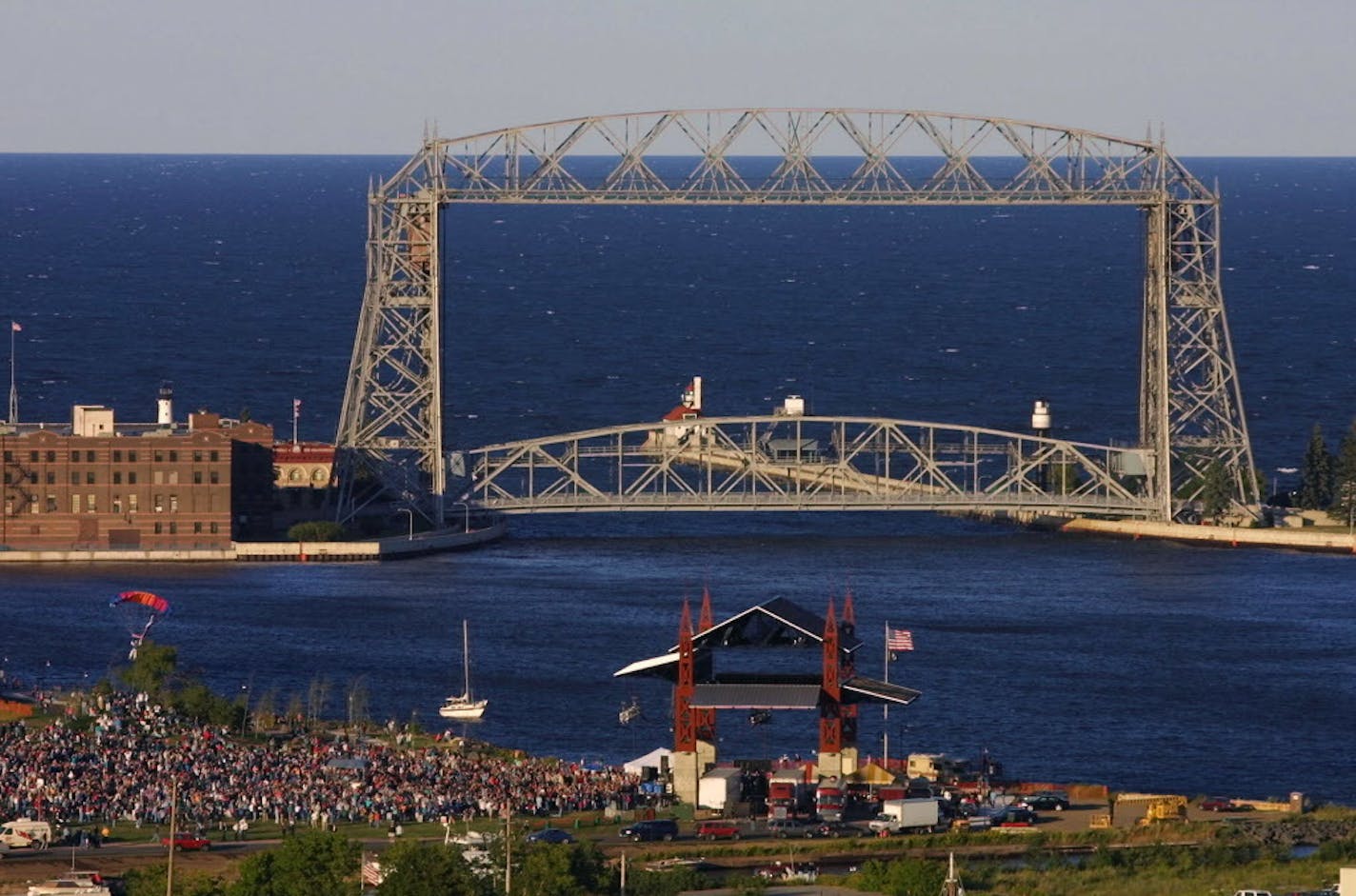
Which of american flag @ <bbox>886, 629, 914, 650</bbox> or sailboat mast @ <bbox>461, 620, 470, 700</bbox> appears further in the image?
sailboat mast @ <bbox>461, 620, 470, 700</bbox>

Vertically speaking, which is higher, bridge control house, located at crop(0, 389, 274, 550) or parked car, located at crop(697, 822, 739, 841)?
bridge control house, located at crop(0, 389, 274, 550)

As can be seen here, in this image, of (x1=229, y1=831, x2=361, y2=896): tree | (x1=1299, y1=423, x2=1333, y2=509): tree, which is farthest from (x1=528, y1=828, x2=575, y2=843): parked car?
(x1=1299, y1=423, x2=1333, y2=509): tree

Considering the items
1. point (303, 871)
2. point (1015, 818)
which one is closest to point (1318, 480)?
point (1015, 818)

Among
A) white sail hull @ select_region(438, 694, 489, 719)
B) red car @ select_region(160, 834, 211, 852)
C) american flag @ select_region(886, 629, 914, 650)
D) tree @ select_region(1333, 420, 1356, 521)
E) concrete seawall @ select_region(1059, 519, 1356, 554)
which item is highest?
tree @ select_region(1333, 420, 1356, 521)

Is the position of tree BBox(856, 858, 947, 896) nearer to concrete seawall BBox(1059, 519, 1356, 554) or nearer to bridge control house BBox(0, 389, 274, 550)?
bridge control house BBox(0, 389, 274, 550)

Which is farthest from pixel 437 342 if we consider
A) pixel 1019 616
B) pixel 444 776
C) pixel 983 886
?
pixel 983 886

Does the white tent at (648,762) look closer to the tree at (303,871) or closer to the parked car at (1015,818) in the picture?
the parked car at (1015,818)

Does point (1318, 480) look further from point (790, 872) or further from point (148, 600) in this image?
point (790, 872)

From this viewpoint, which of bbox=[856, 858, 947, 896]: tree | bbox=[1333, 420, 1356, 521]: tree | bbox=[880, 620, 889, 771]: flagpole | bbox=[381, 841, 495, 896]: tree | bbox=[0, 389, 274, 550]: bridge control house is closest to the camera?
bbox=[381, 841, 495, 896]: tree
